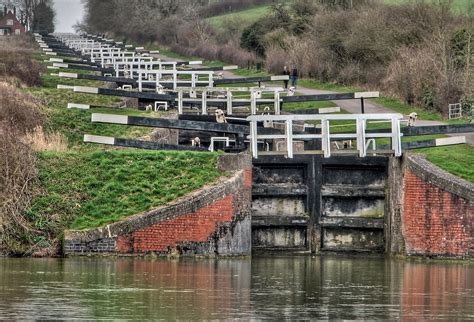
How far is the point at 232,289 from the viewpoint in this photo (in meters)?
29.3

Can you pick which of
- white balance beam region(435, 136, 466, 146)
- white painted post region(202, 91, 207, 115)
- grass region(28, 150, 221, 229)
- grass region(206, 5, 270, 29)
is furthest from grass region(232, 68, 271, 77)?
grass region(28, 150, 221, 229)

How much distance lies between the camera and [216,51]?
9888 cm

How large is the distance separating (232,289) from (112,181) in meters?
8.80

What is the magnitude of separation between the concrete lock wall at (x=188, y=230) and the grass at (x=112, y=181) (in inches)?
20.0

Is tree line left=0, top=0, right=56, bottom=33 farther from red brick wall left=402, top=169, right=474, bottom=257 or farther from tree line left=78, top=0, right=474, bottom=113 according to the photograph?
red brick wall left=402, top=169, right=474, bottom=257

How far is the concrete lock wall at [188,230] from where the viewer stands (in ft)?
115

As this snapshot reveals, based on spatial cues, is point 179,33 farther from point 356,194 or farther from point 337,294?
point 337,294

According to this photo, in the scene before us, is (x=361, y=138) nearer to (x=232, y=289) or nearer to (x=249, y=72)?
(x=232, y=289)

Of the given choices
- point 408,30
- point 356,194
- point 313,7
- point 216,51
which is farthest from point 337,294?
point 216,51

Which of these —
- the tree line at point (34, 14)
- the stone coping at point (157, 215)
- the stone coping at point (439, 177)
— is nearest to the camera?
the stone coping at point (157, 215)

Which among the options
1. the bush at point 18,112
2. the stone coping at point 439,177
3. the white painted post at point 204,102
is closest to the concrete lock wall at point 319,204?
the stone coping at point 439,177

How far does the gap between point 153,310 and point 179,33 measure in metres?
90.4

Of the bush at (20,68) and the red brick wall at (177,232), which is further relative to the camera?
the bush at (20,68)

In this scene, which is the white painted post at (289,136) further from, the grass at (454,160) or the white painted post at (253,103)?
the white painted post at (253,103)
